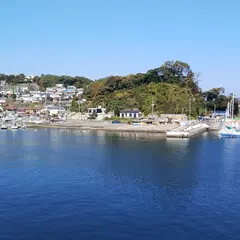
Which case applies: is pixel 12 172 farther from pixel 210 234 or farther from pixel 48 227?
pixel 210 234

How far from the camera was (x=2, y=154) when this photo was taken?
866 inches

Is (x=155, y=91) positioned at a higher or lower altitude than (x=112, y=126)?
higher

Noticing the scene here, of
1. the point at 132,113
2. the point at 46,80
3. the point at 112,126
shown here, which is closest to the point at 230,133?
the point at 112,126

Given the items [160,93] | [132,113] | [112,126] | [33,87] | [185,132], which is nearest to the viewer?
[185,132]

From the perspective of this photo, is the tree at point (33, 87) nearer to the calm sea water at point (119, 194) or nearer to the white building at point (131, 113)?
the white building at point (131, 113)

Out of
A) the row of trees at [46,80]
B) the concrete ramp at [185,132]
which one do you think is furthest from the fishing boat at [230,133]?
the row of trees at [46,80]

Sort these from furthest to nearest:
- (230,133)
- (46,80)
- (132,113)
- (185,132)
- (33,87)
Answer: (46,80) < (33,87) < (132,113) < (230,133) < (185,132)

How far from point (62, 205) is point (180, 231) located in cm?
422

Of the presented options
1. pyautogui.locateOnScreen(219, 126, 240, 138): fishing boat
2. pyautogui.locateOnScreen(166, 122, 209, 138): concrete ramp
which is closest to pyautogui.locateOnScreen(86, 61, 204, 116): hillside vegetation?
pyautogui.locateOnScreen(166, 122, 209, 138): concrete ramp

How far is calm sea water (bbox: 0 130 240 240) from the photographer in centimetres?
1007

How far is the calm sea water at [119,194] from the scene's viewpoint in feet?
33.0

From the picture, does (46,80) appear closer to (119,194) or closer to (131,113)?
(131,113)

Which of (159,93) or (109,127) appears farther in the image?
(159,93)

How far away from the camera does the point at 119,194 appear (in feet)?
43.2
